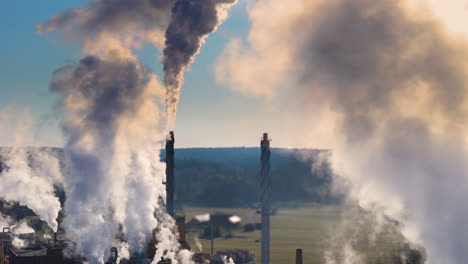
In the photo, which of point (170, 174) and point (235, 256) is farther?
point (170, 174)

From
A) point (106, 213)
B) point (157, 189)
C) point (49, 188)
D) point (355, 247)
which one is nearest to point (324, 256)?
point (355, 247)

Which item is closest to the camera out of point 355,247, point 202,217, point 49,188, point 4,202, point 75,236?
point 75,236

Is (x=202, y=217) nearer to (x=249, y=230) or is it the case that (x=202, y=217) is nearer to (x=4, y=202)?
(x=249, y=230)

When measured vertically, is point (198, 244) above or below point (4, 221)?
below

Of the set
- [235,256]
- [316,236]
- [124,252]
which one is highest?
[316,236]

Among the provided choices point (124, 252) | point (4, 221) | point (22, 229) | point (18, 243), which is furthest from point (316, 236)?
point (4, 221)

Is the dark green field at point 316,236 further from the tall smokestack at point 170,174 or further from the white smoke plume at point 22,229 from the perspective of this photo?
the white smoke plume at point 22,229

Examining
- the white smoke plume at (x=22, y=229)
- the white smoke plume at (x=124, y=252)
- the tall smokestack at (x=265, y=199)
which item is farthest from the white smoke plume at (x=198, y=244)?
the white smoke plume at (x=22, y=229)

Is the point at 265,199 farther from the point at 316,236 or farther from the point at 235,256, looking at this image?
the point at 316,236

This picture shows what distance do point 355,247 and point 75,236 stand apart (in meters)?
29.3

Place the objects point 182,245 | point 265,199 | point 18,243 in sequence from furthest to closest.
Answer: point 18,243 < point 182,245 < point 265,199

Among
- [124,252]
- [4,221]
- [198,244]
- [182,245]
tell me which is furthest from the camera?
[4,221]

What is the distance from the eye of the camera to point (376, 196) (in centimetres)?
5369

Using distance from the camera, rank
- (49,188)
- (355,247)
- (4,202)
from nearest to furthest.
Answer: (355,247) → (49,188) → (4,202)
